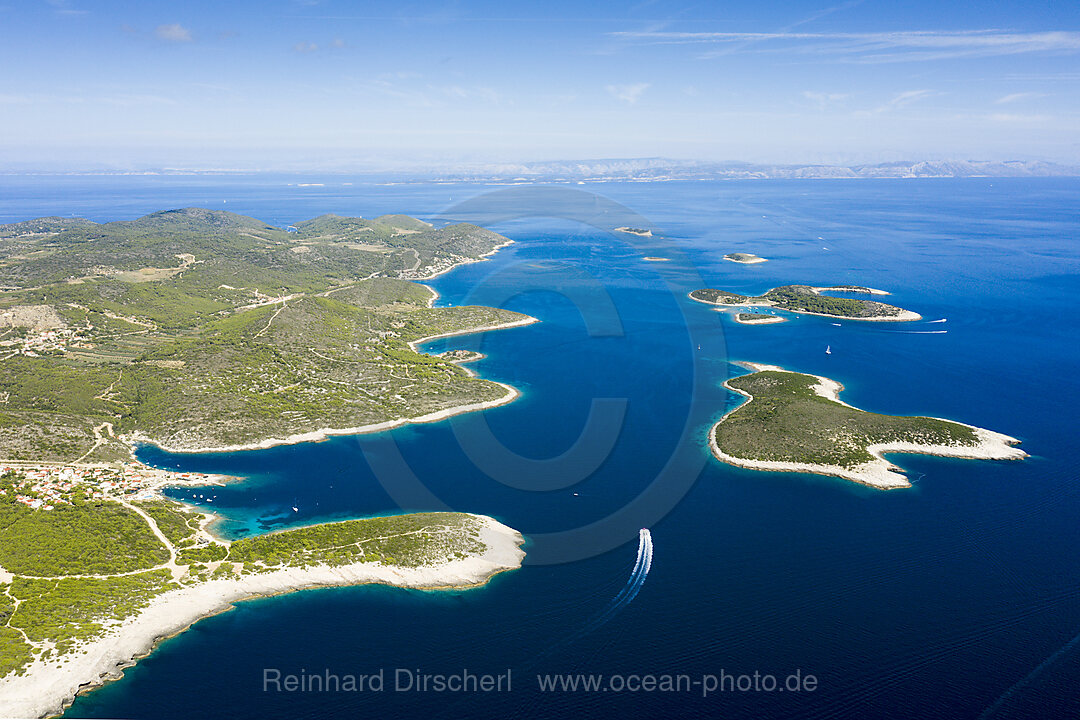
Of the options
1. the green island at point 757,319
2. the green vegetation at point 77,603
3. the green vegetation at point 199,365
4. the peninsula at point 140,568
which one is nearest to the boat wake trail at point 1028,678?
the peninsula at point 140,568

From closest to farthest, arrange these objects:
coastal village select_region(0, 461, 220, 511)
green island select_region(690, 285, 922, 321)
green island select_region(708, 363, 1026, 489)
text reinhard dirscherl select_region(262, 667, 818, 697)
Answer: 1. text reinhard dirscherl select_region(262, 667, 818, 697)
2. coastal village select_region(0, 461, 220, 511)
3. green island select_region(708, 363, 1026, 489)
4. green island select_region(690, 285, 922, 321)

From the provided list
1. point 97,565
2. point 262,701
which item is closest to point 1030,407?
point 262,701

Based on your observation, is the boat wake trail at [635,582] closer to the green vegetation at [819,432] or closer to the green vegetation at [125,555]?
the green vegetation at [125,555]

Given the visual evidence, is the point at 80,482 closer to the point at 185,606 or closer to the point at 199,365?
the point at 185,606

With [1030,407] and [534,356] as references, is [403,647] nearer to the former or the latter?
[534,356]

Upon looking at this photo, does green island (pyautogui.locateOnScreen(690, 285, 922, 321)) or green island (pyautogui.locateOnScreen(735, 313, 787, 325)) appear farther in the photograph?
green island (pyautogui.locateOnScreen(690, 285, 922, 321))

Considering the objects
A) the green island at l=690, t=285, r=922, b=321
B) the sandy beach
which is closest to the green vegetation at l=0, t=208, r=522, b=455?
the sandy beach

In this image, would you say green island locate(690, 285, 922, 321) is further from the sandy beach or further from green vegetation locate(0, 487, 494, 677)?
green vegetation locate(0, 487, 494, 677)

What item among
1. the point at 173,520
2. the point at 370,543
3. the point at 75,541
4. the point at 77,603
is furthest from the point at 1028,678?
the point at 75,541
